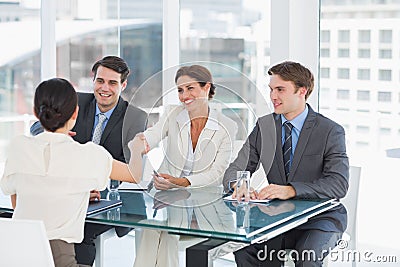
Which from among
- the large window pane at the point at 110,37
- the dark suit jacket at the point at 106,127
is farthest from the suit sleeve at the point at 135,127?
the large window pane at the point at 110,37

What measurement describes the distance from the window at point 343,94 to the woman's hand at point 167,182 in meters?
1.36

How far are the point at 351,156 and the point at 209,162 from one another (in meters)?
1.34

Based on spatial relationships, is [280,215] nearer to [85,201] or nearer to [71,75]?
[85,201]

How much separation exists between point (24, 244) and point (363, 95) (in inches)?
87.1

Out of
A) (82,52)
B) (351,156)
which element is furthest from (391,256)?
(82,52)

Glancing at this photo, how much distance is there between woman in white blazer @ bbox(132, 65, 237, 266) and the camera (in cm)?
298

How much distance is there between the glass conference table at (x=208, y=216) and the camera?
8.20ft

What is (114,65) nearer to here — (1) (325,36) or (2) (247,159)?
(2) (247,159)

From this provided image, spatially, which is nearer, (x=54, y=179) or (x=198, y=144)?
(x=54, y=179)

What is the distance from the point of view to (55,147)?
8.27ft

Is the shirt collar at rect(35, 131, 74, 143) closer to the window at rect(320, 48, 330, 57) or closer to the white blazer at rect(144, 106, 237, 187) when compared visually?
the white blazer at rect(144, 106, 237, 187)

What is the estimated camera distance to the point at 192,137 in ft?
9.78

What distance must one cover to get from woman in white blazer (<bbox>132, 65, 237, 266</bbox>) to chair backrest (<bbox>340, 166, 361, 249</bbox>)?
87 centimetres

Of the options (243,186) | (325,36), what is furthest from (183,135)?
(325,36)
